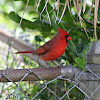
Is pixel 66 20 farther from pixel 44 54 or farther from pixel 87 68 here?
pixel 87 68

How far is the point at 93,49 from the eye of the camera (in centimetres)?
90

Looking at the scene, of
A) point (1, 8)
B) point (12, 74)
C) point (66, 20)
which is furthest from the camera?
point (1, 8)

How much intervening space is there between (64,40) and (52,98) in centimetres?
53

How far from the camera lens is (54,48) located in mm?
1520

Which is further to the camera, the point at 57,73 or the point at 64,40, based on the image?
the point at 64,40

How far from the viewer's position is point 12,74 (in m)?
0.83

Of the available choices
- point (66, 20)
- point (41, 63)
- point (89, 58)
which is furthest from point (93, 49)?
point (66, 20)

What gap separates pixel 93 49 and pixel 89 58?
46 mm

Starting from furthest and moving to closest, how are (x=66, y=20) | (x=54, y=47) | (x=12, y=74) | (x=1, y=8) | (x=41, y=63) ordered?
(x=1, y=8), (x=66, y=20), (x=41, y=63), (x=54, y=47), (x=12, y=74)

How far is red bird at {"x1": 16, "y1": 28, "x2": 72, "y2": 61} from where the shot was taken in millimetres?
1486

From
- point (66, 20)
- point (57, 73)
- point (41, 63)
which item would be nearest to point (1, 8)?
point (66, 20)

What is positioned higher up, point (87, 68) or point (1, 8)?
point (1, 8)

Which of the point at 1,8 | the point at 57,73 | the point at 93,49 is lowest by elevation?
the point at 57,73

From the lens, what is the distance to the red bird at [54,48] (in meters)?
1.49
